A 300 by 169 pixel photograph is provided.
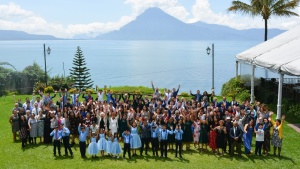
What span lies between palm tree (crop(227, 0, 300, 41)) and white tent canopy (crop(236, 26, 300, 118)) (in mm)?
4912

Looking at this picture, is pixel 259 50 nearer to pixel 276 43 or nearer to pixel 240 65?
pixel 276 43

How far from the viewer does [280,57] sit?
19531 millimetres

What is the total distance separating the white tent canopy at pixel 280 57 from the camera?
17719 mm

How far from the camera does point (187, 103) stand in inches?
703

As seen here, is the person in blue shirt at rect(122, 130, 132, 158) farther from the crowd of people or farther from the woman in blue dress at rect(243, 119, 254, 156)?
the woman in blue dress at rect(243, 119, 254, 156)

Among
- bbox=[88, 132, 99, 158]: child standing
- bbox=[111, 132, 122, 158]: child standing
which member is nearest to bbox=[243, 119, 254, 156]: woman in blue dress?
bbox=[111, 132, 122, 158]: child standing

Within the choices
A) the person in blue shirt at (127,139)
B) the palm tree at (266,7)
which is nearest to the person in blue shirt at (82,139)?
the person in blue shirt at (127,139)

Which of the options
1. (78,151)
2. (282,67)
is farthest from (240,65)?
(78,151)

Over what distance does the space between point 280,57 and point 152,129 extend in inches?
385

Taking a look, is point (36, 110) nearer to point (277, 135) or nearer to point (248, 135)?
point (248, 135)

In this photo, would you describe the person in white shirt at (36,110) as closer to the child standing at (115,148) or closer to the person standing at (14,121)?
the person standing at (14,121)

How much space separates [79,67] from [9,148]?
39644mm

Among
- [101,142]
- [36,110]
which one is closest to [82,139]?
[101,142]

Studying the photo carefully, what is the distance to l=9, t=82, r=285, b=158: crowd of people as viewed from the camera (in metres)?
14.0
